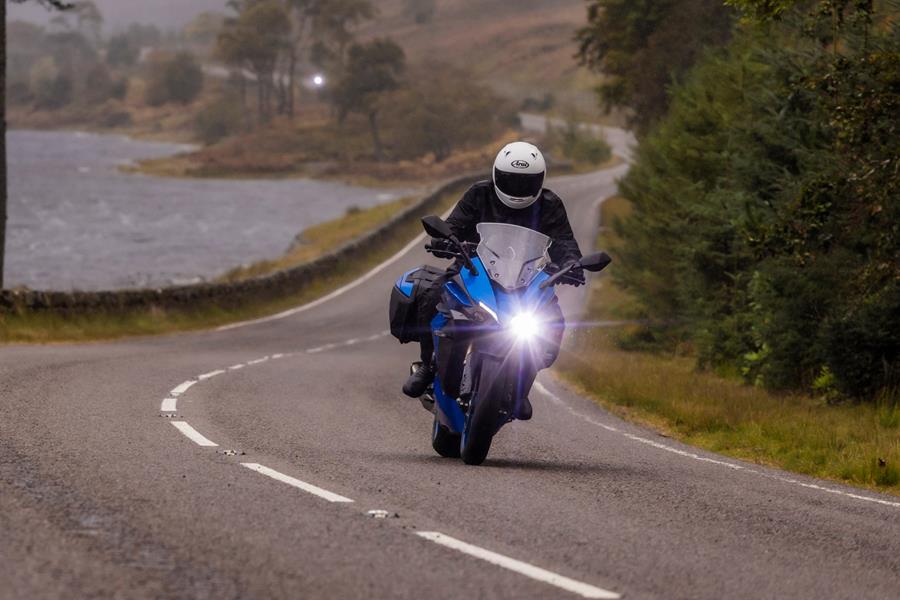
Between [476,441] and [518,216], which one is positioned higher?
[518,216]

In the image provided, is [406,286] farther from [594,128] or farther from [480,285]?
[594,128]

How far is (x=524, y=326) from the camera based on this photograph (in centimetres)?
964

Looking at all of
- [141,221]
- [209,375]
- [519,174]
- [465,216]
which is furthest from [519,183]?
[141,221]

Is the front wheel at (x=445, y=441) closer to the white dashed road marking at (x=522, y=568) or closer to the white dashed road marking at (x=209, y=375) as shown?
the white dashed road marking at (x=522, y=568)

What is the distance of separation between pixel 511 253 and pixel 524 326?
64 centimetres

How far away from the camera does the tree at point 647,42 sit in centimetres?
4059

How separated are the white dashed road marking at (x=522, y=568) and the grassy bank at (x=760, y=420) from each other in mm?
5002

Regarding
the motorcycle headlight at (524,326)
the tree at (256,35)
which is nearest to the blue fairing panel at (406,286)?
Answer: the motorcycle headlight at (524,326)

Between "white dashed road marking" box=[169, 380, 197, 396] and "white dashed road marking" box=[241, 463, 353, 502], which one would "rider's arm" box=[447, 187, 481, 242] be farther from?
"white dashed road marking" box=[169, 380, 197, 396]

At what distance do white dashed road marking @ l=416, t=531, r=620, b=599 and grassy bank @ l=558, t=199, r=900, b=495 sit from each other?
5.00 metres

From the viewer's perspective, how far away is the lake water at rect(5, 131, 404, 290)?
59.3 metres

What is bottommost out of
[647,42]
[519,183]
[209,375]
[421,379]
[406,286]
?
[209,375]

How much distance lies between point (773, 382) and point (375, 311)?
17.7m

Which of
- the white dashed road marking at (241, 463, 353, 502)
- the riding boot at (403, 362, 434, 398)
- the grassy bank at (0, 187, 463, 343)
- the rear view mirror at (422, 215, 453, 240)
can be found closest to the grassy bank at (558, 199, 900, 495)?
the riding boot at (403, 362, 434, 398)
